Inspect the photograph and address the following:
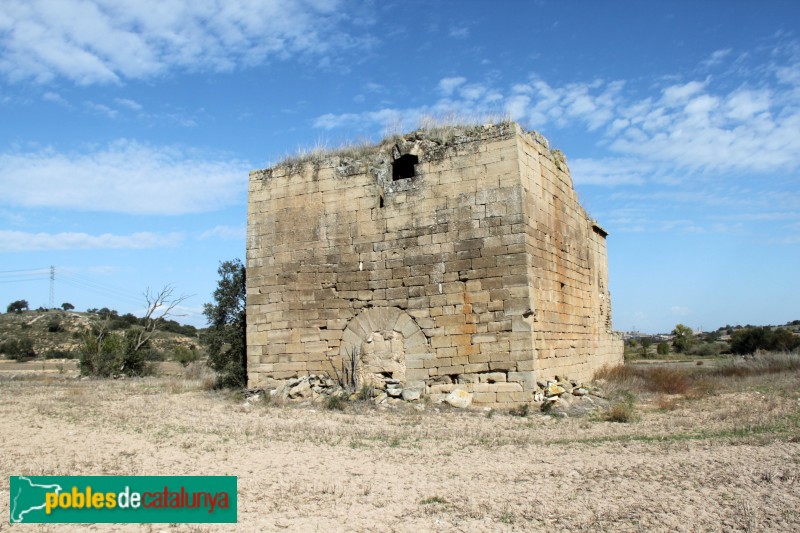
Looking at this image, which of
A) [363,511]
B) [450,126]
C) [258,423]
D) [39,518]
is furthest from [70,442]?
[450,126]

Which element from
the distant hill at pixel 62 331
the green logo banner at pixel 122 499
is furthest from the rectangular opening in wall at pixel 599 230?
the distant hill at pixel 62 331

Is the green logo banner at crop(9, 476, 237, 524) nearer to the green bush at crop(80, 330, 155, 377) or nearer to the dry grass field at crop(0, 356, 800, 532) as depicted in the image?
the dry grass field at crop(0, 356, 800, 532)

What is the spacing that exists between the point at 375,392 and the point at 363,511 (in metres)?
5.87

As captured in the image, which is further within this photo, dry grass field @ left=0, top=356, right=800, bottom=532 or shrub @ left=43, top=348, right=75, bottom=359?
shrub @ left=43, top=348, right=75, bottom=359

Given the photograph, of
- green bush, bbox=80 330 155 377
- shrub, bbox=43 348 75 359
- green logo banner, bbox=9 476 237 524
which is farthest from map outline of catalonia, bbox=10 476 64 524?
shrub, bbox=43 348 75 359

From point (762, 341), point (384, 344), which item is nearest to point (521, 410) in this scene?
point (384, 344)

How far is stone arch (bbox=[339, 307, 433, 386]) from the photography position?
10.5m

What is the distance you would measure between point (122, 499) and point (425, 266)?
22.0 feet

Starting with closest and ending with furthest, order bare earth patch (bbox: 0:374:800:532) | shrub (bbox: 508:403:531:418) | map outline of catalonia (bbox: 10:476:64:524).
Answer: bare earth patch (bbox: 0:374:800:532), map outline of catalonia (bbox: 10:476:64:524), shrub (bbox: 508:403:531:418)

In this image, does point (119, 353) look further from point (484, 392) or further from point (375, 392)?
point (484, 392)

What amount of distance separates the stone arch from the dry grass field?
78 cm

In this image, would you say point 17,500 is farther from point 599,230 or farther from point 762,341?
point 762,341

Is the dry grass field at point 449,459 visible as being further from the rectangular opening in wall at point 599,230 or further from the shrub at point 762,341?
the shrub at point 762,341

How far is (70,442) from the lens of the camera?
7.26m
